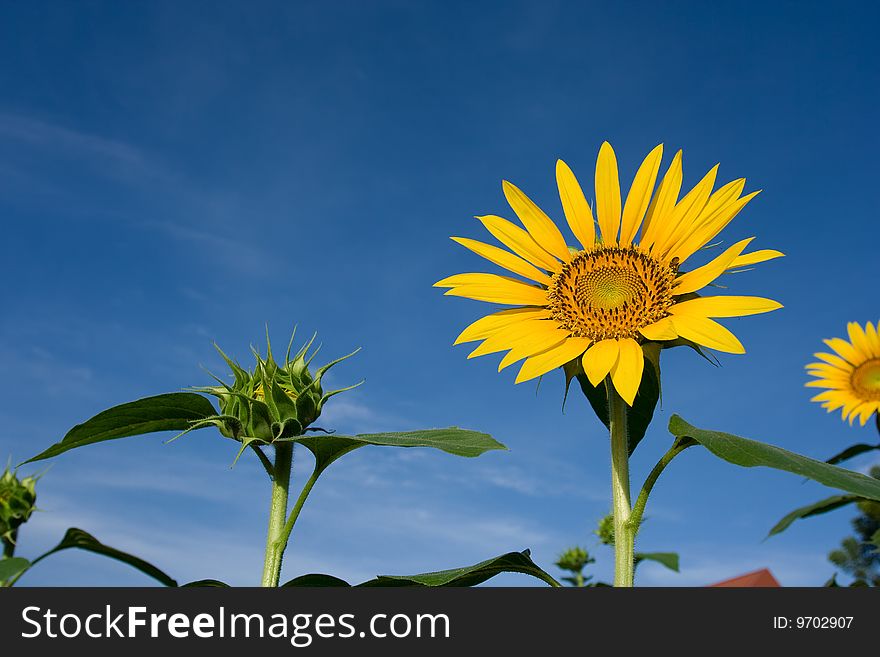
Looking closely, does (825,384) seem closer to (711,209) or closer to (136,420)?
(711,209)

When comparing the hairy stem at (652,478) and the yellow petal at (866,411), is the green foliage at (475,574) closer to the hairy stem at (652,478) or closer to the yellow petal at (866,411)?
the hairy stem at (652,478)

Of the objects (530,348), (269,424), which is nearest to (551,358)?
(530,348)

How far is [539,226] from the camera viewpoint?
2.20 metres

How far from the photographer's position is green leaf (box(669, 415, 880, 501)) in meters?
1.50

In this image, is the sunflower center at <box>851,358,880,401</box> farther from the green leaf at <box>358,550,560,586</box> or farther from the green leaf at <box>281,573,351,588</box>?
the green leaf at <box>281,573,351,588</box>

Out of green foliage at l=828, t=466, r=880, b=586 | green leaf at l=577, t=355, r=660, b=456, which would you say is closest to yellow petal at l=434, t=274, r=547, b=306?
green leaf at l=577, t=355, r=660, b=456

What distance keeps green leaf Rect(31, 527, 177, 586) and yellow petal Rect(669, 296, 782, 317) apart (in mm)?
1491

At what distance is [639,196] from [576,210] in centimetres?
17

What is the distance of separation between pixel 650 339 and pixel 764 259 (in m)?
0.37

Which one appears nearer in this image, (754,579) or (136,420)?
(136,420)

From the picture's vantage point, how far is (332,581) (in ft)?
6.31

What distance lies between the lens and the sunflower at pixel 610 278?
1847mm

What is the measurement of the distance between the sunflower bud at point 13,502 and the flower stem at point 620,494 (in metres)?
2.31
